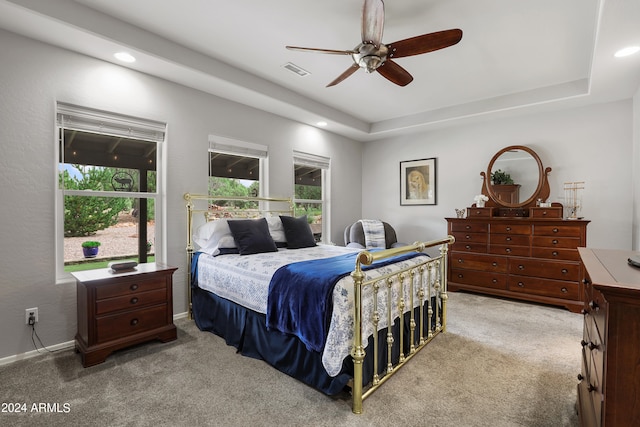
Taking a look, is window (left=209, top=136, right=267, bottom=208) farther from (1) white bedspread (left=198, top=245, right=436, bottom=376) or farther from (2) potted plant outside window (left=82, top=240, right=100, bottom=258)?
(2) potted plant outside window (left=82, top=240, right=100, bottom=258)

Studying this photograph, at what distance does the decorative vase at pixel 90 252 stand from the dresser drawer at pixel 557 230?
16.1 feet

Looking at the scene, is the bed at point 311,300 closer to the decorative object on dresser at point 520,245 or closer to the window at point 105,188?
the window at point 105,188

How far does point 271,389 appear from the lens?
2.07m

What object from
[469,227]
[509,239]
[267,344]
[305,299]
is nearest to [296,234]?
[267,344]

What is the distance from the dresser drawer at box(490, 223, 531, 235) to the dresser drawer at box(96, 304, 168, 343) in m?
4.04

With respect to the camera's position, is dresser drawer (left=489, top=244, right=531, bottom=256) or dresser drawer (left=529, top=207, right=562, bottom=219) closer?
dresser drawer (left=529, top=207, right=562, bottom=219)

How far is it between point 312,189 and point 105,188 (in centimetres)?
289

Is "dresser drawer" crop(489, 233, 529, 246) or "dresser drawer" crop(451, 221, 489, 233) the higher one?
"dresser drawer" crop(451, 221, 489, 233)

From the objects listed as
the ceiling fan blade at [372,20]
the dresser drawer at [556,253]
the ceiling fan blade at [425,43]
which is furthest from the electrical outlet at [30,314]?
the dresser drawer at [556,253]

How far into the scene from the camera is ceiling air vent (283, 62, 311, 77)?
3365 millimetres

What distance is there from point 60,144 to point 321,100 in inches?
117

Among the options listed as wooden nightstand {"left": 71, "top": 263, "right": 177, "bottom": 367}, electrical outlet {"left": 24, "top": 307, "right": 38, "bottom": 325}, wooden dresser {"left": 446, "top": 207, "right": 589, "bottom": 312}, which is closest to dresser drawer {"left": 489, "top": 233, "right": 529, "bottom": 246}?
wooden dresser {"left": 446, "top": 207, "right": 589, "bottom": 312}

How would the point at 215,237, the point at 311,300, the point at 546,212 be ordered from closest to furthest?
1. the point at 311,300
2. the point at 215,237
3. the point at 546,212

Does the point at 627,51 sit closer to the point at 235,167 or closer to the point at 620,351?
the point at 620,351
